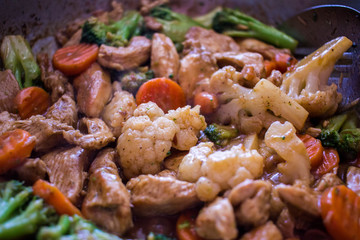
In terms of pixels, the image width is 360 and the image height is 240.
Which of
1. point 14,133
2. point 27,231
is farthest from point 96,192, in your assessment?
point 14,133

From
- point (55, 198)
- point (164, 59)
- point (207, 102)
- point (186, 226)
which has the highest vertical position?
point (164, 59)

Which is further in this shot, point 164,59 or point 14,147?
point 164,59

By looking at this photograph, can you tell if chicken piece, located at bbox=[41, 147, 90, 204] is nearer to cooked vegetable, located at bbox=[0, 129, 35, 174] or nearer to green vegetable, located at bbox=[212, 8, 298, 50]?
cooked vegetable, located at bbox=[0, 129, 35, 174]

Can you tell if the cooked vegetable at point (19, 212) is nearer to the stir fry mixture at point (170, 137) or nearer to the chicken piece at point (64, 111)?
the stir fry mixture at point (170, 137)

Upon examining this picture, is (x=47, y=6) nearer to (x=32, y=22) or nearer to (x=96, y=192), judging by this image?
(x=32, y=22)

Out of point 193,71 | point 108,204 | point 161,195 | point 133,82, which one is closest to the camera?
point 108,204

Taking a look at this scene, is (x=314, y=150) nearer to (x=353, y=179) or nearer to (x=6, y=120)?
(x=353, y=179)

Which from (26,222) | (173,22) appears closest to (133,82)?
(173,22)

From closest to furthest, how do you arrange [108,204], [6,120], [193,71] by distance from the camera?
[108,204] → [6,120] → [193,71]
